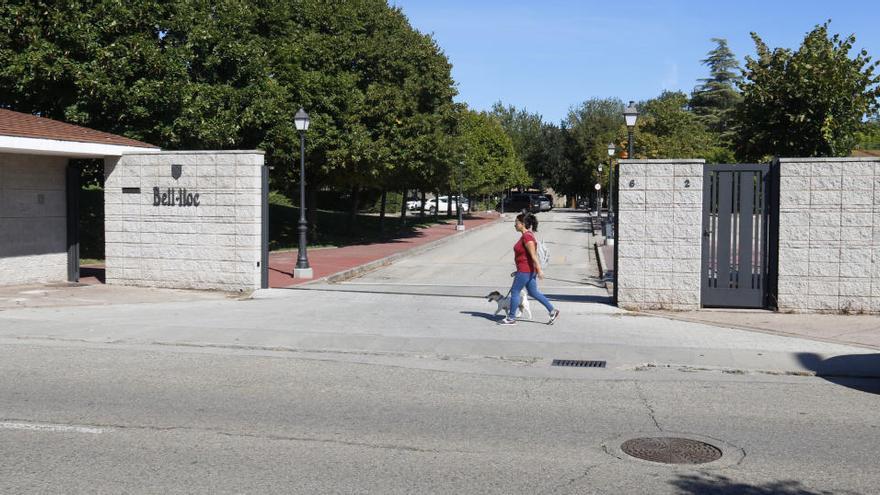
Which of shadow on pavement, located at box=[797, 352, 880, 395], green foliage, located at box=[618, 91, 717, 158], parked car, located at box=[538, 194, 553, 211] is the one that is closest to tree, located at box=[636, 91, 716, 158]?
green foliage, located at box=[618, 91, 717, 158]

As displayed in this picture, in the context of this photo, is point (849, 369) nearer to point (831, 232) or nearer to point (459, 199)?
point (831, 232)

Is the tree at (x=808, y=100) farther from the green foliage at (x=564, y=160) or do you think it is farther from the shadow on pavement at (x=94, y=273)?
the green foliage at (x=564, y=160)

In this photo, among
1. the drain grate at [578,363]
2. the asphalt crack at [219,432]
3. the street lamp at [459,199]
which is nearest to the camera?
the asphalt crack at [219,432]

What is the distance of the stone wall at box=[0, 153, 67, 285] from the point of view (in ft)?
53.7

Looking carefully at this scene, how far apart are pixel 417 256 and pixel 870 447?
23.7 metres

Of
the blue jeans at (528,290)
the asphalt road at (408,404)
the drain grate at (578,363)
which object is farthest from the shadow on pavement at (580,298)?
the drain grate at (578,363)

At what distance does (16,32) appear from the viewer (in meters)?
20.6

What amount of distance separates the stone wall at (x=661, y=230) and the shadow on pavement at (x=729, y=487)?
332 inches

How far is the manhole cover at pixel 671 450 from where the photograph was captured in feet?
19.3

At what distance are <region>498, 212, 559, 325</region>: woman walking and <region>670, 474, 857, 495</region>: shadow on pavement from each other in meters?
6.59

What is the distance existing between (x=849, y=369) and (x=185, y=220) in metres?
12.4

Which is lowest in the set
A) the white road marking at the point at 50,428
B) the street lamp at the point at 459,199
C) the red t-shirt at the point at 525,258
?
the white road marking at the point at 50,428

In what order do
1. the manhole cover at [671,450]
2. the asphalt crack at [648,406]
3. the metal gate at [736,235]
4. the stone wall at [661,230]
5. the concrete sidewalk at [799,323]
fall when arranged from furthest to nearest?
1. the stone wall at [661,230]
2. the metal gate at [736,235]
3. the concrete sidewalk at [799,323]
4. the asphalt crack at [648,406]
5. the manhole cover at [671,450]

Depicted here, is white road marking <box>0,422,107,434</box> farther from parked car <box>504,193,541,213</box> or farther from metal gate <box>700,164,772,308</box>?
parked car <box>504,193,541,213</box>
